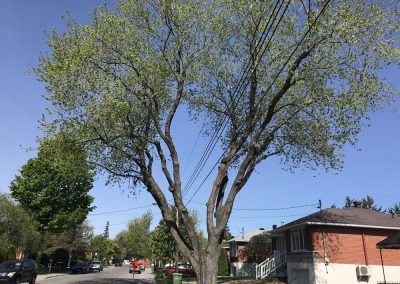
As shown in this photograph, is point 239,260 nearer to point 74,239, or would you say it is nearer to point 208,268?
point 74,239

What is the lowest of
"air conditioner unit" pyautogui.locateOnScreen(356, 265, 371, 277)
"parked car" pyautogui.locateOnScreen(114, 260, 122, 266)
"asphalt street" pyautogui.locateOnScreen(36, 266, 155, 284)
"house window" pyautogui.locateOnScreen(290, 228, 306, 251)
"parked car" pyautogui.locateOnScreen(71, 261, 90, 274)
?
"asphalt street" pyautogui.locateOnScreen(36, 266, 155, 284)

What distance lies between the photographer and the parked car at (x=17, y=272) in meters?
25.9

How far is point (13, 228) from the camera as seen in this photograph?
3653 centimetres

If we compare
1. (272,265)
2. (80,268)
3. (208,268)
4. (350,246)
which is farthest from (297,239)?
(80,268)

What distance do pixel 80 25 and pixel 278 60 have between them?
8.69m

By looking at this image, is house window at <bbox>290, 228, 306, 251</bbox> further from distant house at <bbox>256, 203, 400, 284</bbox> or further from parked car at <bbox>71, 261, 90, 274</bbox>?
parked car at <bbox>71, 261, 90, 274</bbox>

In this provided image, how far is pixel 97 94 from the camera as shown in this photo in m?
17.9

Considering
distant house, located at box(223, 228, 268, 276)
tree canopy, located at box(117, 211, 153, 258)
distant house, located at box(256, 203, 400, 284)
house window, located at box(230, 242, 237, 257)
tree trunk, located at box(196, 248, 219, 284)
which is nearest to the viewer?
tree trunk, located at box(196, 248, 219, 284)

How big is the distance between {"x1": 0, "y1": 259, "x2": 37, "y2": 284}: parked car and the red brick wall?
1869cm

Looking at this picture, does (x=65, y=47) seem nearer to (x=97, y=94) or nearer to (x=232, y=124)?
(x=97, y=94)

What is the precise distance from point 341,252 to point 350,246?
0.87 m

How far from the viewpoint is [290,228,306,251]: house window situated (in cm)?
2814

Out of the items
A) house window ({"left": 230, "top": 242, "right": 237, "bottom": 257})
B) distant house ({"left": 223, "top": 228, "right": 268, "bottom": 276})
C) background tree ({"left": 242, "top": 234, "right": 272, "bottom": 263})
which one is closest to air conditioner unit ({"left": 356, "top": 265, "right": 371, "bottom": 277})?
background tree ({"left": 242, "top": 234, "right": 272, "bottom": 263})

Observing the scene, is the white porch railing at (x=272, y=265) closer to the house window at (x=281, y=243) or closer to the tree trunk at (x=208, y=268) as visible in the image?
the house window at (x=281, y=243)
